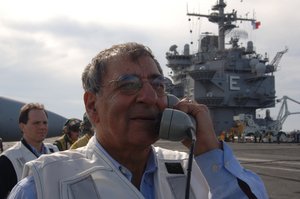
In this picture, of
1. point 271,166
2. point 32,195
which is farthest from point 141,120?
point 271,166

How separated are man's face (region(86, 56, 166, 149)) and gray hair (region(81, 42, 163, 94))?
0.11 ft

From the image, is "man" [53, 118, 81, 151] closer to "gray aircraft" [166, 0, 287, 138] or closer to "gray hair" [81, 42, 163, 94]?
"gray hair" [81, 42, 163, 94]

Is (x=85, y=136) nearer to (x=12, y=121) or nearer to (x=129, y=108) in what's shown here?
(x=129, y=108)

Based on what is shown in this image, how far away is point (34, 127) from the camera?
5.14 m

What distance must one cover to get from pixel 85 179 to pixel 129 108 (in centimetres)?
47

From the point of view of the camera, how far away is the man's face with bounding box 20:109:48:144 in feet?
16.8

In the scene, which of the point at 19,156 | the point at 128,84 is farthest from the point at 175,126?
the point at 19,156

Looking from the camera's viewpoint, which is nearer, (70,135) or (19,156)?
(19,156)

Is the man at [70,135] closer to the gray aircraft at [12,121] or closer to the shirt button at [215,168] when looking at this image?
the shirt button at [215,168]

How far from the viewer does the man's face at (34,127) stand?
5133 millimetres

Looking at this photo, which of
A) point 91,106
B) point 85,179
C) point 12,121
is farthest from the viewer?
point 12,121

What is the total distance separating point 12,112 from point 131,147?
14.5m

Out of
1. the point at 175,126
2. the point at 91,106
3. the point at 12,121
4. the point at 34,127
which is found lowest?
the point at 12,121

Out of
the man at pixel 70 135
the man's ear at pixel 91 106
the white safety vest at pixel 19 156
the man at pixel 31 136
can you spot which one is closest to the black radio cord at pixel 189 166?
the man's ear at pixel 91 106
